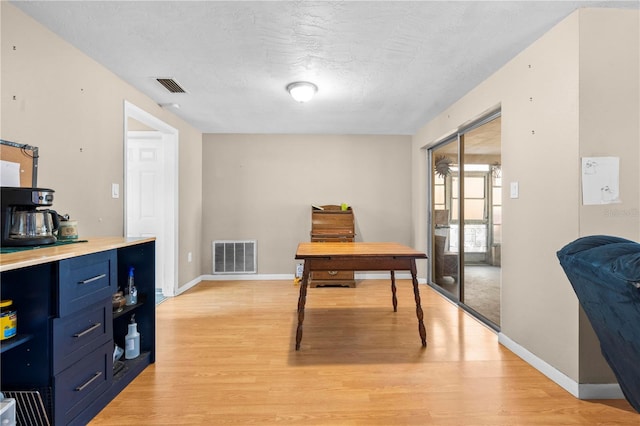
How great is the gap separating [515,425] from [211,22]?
2.98 metres

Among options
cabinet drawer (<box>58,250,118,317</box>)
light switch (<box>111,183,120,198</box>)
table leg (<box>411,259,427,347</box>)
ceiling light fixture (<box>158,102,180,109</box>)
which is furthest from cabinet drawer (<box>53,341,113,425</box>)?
ceiling light fixture (<box>158,102,180,109</box>)

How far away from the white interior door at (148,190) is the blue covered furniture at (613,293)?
4263mm

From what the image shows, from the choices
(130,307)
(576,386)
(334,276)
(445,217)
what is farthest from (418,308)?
(130,307)

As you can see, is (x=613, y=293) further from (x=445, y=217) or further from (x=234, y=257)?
(x=234, y=257)

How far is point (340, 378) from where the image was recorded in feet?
6.94

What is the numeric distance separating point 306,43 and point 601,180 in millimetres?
2108

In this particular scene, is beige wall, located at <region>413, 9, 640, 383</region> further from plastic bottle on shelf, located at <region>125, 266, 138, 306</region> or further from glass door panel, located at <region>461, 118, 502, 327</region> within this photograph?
plastic bottle on shelf, located at <region>125, 266, 138, 306</region>

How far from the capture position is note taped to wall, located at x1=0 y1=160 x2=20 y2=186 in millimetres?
1769

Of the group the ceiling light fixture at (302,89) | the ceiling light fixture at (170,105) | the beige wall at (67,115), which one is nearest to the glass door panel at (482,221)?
the ceiling light fixture at (302,89)

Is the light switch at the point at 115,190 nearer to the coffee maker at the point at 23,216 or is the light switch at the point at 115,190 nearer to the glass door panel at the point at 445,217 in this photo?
the coffee maker at the point at 23,216

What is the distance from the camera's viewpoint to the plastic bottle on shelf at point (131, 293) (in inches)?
87.4

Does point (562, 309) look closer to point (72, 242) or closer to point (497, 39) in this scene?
point (497, 39)

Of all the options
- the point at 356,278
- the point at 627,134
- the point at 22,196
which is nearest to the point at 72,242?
the point at 22,196

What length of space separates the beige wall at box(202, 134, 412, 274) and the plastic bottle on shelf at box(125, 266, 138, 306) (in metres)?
2.77
